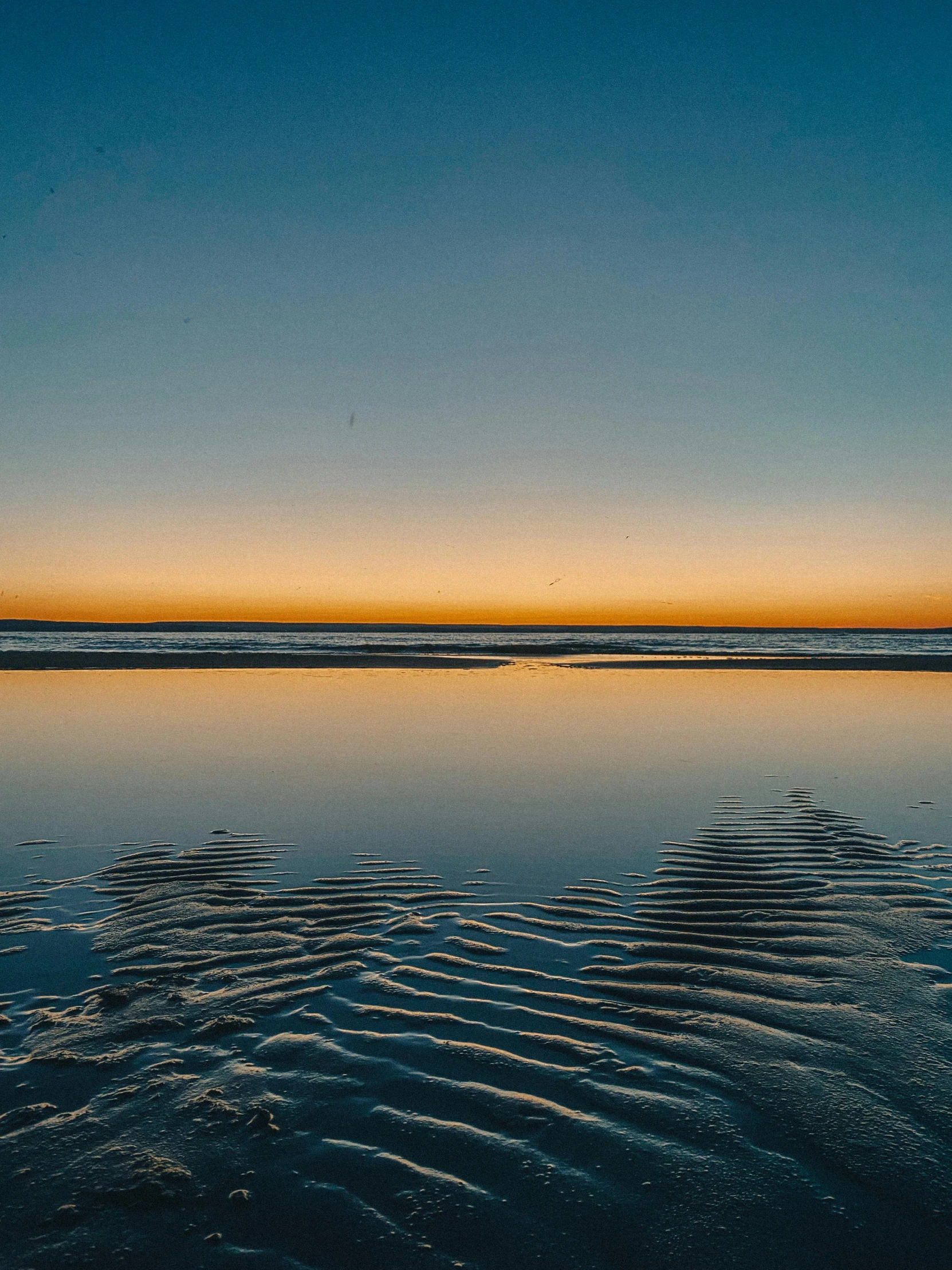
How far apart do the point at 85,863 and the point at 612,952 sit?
4.10m

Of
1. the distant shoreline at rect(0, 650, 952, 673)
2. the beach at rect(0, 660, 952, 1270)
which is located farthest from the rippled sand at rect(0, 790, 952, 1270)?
the distant shoreline at rect(0, 650, 952, 673)

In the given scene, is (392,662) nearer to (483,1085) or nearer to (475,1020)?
(475,1020)

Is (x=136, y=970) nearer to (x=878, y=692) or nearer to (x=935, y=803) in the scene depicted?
(x=935, y=803)

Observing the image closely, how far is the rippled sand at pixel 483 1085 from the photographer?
8.50 ft

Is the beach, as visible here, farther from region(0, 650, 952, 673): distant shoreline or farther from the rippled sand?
region(0, 650, 952, 673): distant shoreline

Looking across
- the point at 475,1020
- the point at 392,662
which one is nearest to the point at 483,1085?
the point at 475,1020

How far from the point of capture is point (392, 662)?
3350 cm

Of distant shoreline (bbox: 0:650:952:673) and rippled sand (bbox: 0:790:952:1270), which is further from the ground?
distant shoreline (bbox: 0:650:952:673)

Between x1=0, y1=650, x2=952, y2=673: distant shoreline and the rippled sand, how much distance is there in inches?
927

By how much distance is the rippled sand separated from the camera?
2.59 metres

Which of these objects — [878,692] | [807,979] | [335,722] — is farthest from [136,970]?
[878,692]

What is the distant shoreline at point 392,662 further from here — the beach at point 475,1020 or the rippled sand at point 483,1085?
the rippled sand at point 483,1085

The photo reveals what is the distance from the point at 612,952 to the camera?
189 inches

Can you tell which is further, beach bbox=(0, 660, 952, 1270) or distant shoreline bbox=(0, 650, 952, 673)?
distant shoreline bbox=(0, 650, 952, 673)
